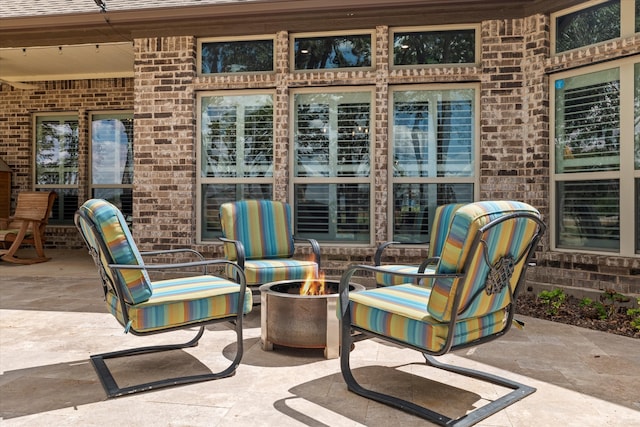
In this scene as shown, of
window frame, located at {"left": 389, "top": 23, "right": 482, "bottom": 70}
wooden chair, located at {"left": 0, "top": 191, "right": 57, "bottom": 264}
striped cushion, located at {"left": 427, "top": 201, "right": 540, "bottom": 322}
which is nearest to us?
striped cushion, located at {"left": 427, "top": 201, "right": 540, "bottom": 322}

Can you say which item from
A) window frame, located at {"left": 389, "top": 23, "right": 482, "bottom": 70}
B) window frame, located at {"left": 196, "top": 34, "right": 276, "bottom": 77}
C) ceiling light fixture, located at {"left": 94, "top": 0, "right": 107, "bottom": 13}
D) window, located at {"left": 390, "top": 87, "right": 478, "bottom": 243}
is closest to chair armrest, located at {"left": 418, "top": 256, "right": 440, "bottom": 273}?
window, located at {"left": 390, "top": 87, "right": 478, "bottom": 243}

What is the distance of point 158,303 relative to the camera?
8.97ft

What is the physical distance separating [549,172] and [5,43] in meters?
7.44

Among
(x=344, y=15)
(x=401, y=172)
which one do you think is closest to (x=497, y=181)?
(x=401, y=172)

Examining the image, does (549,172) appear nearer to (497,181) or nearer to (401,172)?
(497,181)

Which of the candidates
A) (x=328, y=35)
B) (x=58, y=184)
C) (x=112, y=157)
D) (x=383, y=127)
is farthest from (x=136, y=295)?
(x=58, y=184)

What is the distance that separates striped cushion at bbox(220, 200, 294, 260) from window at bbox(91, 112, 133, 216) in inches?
205

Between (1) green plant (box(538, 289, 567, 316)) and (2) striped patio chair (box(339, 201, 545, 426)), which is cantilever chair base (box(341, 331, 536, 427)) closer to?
(2) striped patio chair (box(339, 201, 545, 426))

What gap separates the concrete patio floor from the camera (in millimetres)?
2361

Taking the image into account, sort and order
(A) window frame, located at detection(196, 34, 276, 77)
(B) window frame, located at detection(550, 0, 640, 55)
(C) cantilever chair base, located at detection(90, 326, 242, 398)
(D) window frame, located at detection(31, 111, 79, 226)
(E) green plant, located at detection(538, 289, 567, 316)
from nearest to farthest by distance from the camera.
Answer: (C) cantilever chair base, located at detection(90, 326, 242, 398), (E) green plant, located at detection(538, 289, 567, 316), (B) window frame, located at detection(550, 0, 640, 55), (A) window frame, located at detection(196, 34, 276, 77), (D) window frame, located at detection(31, 111, 79, 226)

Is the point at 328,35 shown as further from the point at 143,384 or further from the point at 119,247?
the point at 143,384

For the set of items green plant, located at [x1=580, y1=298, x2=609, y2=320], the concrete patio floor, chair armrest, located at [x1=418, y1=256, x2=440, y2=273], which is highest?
chair armrest, located at [x1=418, y1=256, x2=440, y2=273]

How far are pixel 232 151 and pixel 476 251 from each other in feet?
15.4

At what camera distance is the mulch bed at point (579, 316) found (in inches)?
160
